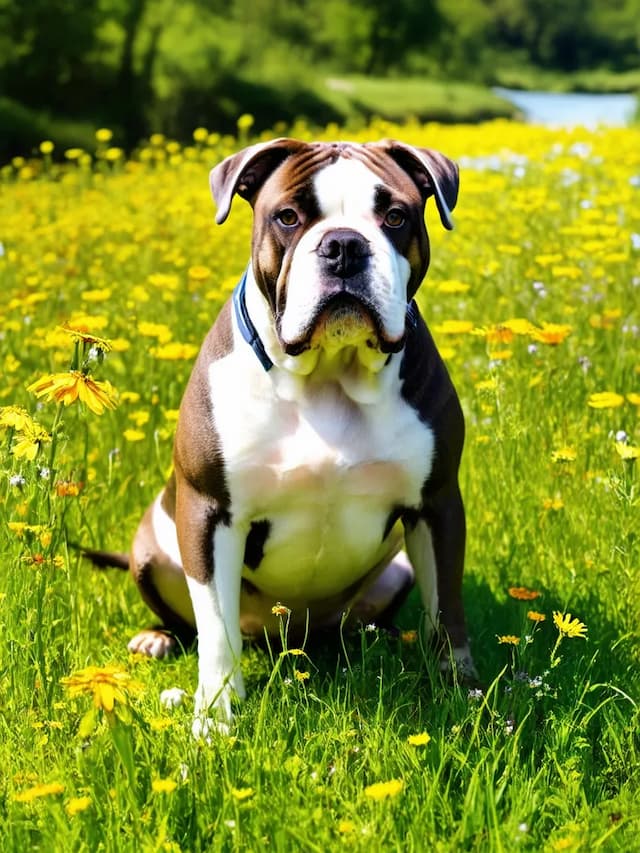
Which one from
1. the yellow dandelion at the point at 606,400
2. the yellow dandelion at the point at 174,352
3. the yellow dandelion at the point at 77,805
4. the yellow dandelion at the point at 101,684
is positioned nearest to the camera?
the yellow dandelion at the point at 101,684

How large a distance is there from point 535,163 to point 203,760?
7210 mm

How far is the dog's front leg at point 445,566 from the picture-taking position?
2844 mm

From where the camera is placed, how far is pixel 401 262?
2.63 meters

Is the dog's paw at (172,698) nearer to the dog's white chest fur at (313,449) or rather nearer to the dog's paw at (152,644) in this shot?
the dog's paw at (152,644)

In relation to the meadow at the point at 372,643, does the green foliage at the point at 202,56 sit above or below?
above

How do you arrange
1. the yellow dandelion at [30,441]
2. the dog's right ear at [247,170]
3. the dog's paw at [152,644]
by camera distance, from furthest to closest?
1. the dog's paw at [152,644]
2. the dog's right ear at [247,170]
3. the yellow dandelion at [30,441]

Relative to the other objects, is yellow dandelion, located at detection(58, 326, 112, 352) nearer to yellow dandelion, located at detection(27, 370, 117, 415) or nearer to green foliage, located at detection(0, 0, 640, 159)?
yellow dandelion, located at detection(27, 370, 117, 415)

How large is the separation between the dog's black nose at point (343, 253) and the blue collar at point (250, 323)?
0.24 metres

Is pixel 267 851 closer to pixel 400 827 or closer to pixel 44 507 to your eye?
pixel 400 827

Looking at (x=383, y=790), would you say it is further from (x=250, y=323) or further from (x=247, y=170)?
(x=247, y=170)

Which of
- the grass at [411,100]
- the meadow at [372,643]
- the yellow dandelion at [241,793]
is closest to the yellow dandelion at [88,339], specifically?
the meadow at [372,643]

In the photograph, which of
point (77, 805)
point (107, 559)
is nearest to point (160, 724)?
point (77, 805)

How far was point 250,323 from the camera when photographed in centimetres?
275

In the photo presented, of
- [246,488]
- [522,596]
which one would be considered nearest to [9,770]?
[246,488]
